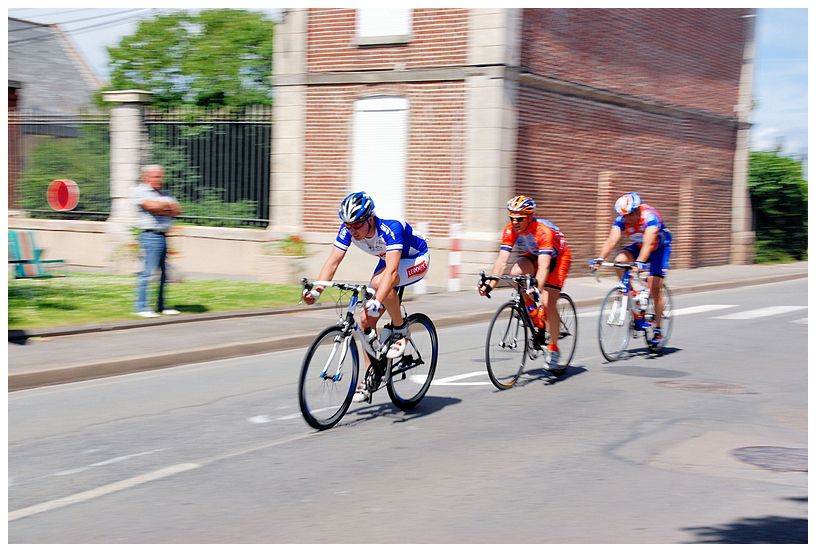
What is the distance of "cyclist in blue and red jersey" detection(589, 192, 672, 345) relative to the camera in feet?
34.5

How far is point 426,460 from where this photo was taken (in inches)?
255

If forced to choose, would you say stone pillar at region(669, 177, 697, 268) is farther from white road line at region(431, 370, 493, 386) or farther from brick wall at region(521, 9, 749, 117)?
white road line at region(431, 370, 493, 386)

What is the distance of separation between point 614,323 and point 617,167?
41.6ft

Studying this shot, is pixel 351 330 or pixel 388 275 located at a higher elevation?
pixel 388 275

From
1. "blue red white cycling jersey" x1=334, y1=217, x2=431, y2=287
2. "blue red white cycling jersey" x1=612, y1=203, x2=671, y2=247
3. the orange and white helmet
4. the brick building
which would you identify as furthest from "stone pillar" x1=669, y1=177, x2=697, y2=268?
"blue red white cycling jersey" x1=334, y1=217, x2=431, y2=287

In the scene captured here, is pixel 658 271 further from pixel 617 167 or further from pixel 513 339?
pixel 617 167

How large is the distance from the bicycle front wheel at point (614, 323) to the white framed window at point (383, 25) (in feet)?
34.0

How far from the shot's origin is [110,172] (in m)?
21.8

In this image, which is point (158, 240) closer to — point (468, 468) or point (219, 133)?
point (468, 468)

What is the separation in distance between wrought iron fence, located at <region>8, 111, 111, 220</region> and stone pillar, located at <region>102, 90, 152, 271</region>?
893 mm

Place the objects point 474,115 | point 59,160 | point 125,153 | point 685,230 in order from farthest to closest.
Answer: point 685,230 → point 59,160 → point 125,153 → point 474,115

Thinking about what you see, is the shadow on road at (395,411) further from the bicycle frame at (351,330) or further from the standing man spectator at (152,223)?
the standing man spectator at (152,223)

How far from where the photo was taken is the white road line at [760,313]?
612 inches

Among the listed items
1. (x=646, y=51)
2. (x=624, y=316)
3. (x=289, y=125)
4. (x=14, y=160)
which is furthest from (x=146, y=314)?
Answer: (x=646, y=51)
